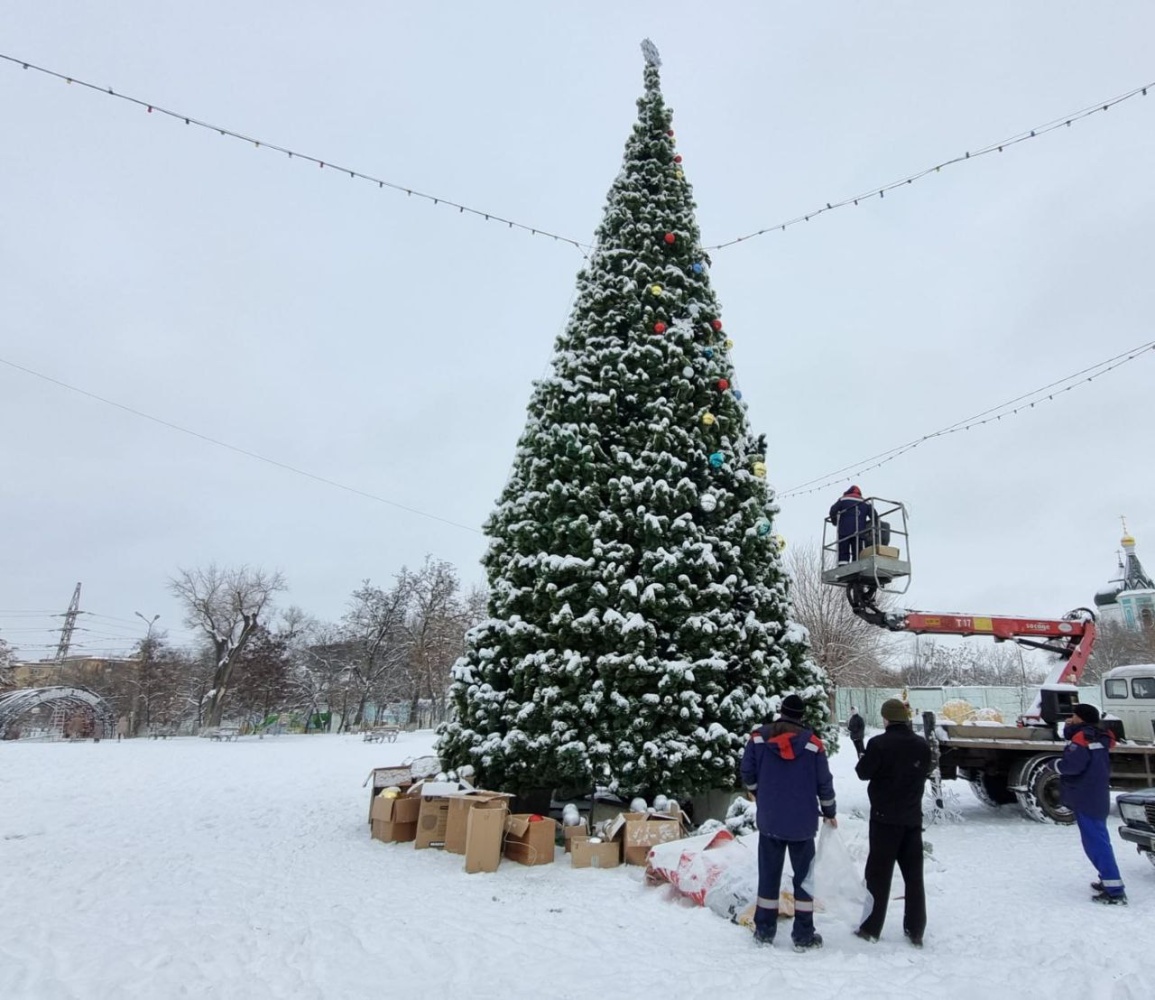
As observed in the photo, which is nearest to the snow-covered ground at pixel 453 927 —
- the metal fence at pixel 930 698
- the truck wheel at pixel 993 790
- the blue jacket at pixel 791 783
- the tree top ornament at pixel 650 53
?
the blue jacket at pixel 791 783

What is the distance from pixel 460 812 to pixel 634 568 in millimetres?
3238

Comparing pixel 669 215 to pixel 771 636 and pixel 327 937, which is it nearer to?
pixel 771 636

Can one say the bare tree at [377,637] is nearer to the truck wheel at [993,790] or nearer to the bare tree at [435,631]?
the bare tree at [435,631]

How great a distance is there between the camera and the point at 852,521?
428 inches

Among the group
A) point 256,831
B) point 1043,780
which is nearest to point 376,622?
point 256,831

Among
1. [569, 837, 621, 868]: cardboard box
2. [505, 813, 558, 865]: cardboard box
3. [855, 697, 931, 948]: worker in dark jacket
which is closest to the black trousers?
[855, 697, 931, 948]: worker in dark jacket

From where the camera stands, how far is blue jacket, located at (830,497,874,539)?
1054 centimetres

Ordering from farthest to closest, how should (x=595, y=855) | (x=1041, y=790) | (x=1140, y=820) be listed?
1. (x=1041, y=790)
2. (x=595, y=855)
3. (x=1140, y=820)

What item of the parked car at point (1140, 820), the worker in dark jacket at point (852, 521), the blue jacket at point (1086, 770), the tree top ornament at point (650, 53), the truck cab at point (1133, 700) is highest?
the tree top ornament at point (650, 53)

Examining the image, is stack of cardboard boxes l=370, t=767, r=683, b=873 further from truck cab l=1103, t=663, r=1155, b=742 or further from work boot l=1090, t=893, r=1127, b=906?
truck cab l=1103, t=663, r=1155, b=742

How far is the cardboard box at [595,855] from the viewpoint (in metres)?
6.89

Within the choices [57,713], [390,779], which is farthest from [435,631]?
[390,779]

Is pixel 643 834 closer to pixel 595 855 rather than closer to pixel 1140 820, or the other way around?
pixel 595 855

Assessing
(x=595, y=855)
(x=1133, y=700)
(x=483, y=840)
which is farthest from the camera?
(x=1133, y=700)
